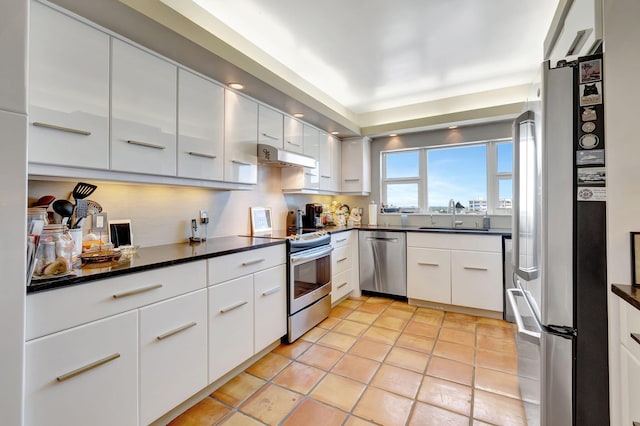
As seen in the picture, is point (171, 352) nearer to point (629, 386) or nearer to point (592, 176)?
point (629, 386)

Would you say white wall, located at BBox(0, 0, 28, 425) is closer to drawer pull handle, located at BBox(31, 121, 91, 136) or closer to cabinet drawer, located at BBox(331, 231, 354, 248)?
drawer pull handle, located at BBox(31, 121, 91, 136)

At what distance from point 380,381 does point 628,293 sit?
1449mm

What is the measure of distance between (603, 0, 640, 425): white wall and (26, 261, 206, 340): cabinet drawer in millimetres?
1889

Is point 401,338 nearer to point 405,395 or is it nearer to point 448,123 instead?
point 405,395

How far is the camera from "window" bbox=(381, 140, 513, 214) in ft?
11.2

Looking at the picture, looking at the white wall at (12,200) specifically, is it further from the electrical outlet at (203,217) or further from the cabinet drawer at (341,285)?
the cabinet drawer at (341,285)

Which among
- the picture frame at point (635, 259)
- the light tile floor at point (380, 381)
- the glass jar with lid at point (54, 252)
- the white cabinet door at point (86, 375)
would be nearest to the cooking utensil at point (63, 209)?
the glass jar with lid at point (54, 252)

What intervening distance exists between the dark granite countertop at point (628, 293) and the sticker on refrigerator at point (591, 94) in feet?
2.26

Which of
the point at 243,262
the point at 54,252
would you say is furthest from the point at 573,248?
the point at 54,252

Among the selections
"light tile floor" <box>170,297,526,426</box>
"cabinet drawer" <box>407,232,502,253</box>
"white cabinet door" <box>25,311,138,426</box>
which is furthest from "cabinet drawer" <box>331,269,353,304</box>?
"white cabinet door" <box>25,311,138,426</box>

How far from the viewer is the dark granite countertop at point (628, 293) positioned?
0.82 m

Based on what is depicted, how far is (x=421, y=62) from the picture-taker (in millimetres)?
2674

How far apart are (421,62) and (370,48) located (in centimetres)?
59

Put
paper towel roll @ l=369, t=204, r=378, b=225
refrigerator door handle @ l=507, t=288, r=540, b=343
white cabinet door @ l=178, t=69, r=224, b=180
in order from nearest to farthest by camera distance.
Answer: refrigerator door handle @ l=507, t=288, r=540, b=343 < white cabinet door @ l=178, t=69, r=224, b=180 < paper towel roll @ l=369, t=204, r=378, b=225
